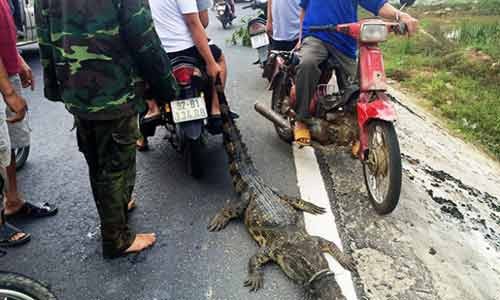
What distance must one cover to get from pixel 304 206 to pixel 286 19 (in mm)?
3034

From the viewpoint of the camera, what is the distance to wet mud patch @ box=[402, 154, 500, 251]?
11.8 feet

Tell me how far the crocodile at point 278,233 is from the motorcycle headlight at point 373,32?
4.64ft

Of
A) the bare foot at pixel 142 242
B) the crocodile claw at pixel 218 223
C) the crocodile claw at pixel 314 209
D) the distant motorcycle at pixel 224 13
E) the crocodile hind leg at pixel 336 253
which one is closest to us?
the crocodile hind leg at pixel 336 253

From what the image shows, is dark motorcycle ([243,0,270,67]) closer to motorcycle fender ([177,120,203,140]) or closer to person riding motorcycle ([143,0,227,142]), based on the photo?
person riding motorcycle ([143,0,227,142])

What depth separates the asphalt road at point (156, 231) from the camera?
2895 millimetres

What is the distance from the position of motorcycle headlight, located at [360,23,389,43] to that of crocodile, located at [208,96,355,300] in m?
1.41

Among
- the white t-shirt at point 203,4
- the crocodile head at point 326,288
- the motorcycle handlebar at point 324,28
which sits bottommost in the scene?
the crocodile head at point 326,288

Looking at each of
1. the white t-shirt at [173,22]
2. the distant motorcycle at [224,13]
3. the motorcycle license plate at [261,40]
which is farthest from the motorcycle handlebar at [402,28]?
the distant motorcycle at [224,13]

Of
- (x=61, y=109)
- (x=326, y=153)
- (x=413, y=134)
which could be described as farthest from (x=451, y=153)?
(x=61, y=109)

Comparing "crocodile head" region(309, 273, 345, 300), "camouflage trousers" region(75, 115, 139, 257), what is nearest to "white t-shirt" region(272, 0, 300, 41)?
"camouflage trousers" region(75, 115, 139, 257)

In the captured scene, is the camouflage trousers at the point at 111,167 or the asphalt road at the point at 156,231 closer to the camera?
the camouflage trousers at the point at 111,167

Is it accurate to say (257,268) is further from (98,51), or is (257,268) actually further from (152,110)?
(152,110)

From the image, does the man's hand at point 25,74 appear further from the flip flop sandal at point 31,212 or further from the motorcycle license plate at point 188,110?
the motorcycle license plate at point 188,110

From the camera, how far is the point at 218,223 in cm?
353
